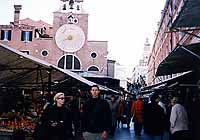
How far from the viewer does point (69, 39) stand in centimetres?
4788

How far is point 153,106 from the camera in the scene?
33.4 ft

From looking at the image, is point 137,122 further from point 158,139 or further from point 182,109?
point 182,109

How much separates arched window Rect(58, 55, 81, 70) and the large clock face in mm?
899

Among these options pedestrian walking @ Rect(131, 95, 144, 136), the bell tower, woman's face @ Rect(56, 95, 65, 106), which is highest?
the bell tower

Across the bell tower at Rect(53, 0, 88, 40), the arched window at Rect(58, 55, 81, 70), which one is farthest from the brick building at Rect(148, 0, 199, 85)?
the bell tower at Rect(53, 0, 88, 40)

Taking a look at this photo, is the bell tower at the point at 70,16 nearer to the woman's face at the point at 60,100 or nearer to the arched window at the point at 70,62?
the arched window at the point at 70,62

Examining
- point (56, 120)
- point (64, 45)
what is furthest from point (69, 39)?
point (56, 120)

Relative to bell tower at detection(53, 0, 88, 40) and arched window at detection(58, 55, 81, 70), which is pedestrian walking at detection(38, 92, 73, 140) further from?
bell tower at detection(53, 0, 88, 40)

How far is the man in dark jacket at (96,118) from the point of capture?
6770mm

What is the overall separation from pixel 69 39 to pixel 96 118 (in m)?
41.5

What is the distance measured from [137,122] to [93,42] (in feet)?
→ 109

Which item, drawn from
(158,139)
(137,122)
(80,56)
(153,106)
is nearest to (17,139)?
(153,106)

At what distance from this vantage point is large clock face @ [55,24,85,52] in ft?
157

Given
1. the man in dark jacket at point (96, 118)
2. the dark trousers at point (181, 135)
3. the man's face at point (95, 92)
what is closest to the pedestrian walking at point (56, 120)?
the man in dark jacket at point (96, 118)
